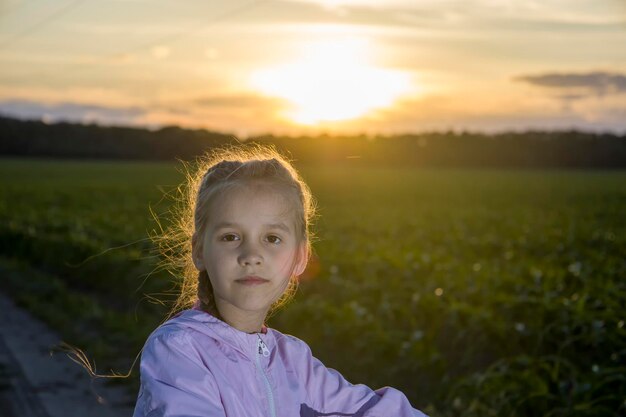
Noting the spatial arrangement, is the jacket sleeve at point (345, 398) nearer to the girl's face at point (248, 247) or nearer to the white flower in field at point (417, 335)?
the girl's face at point (248, 247)

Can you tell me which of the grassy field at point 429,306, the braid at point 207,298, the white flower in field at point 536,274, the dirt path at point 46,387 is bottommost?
the dirt path at point 46,387

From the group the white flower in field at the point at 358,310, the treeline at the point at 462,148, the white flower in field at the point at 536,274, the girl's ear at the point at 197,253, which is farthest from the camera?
the treeline at the point at 462,148

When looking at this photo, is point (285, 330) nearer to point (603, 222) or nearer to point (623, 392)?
point (623, 392)

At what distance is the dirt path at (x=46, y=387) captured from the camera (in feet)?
18.6

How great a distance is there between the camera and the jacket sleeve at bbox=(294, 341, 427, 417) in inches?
108

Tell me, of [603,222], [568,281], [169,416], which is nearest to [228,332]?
[169,416]

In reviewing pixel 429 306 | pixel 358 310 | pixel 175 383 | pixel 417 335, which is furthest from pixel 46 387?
pixel 175 383

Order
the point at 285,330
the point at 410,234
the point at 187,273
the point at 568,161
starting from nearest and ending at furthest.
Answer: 1. the point at 187,273
2. the point at 285,330
3. the point at 410,234
4. the point at 568,161

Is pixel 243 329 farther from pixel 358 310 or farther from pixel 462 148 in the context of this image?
pixel 462 148

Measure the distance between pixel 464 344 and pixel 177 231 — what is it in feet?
11.3

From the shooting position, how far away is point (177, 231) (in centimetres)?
327

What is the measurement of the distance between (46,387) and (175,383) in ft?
13.9

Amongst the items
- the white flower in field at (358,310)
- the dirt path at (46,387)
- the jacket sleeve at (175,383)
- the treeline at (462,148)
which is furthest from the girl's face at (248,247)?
the treeline at (462,148)

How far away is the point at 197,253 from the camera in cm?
285
